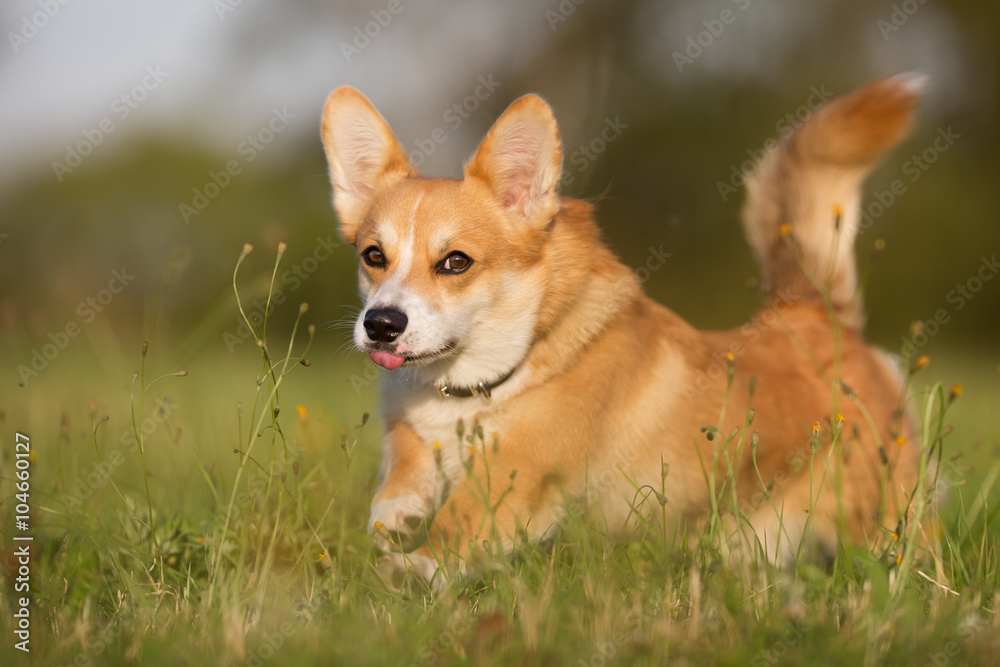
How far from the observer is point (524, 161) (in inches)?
112

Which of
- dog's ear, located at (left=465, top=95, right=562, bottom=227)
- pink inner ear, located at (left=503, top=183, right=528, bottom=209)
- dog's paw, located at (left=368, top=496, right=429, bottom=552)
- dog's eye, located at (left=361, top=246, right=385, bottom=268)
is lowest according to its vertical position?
dog's paw, located at (left=368, top=496, right=429, bottom=552)

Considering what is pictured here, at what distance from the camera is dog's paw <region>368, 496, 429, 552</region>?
2.43 metres

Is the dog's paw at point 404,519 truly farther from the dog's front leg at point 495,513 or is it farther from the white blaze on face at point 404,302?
the white blaze on face at point 404,302

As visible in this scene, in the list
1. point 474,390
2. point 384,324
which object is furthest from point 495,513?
point 384,324

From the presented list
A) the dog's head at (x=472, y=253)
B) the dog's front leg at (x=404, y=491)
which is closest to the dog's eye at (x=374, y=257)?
the dog's head at (x=472, y=253)

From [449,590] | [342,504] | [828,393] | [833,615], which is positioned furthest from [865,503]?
[342,504]

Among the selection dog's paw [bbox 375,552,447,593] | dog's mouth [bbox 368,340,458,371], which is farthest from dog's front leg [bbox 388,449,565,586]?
dog's mouth [bbox 368,340,458,371]

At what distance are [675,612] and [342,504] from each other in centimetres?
152

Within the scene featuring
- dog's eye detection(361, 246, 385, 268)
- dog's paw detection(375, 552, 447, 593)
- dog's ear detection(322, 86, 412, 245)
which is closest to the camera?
dog's paw detection(375, 552, 447, 593)

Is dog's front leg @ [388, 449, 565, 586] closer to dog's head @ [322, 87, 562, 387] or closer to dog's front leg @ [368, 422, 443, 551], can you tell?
dog's front leg @ [368, 422, 443, 551]

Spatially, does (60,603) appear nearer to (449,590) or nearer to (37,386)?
(449,590)

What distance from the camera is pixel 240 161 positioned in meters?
12.5

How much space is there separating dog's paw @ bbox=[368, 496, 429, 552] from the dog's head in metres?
0.45

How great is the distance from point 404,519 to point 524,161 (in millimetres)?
1361
